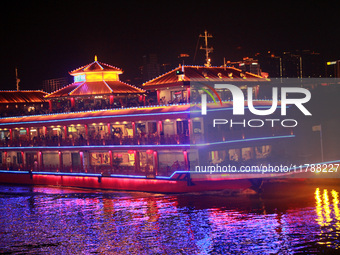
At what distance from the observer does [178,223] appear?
27547 millimetres

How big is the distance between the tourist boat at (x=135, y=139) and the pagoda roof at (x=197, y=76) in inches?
2.8

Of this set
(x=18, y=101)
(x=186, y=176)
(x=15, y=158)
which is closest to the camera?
(x=186, y=176)

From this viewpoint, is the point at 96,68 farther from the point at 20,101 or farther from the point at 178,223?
the point at 178,223

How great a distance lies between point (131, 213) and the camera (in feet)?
99.3

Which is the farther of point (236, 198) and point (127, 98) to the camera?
point (127, 98)

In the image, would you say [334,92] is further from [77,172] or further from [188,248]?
[188,248]

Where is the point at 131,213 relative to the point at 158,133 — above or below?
below

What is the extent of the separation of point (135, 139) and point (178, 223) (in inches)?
411

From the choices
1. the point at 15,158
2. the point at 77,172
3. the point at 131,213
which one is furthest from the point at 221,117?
the point at 15,158

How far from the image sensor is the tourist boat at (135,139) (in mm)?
33250

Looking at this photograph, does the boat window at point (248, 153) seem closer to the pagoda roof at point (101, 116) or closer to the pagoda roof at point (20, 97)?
the pagoda roof at point (101, 116)

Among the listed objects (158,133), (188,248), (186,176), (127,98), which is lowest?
(188,248)

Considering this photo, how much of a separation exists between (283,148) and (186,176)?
969cm

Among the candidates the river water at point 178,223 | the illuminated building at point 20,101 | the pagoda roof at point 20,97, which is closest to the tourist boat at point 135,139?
the river water at point 178,223
